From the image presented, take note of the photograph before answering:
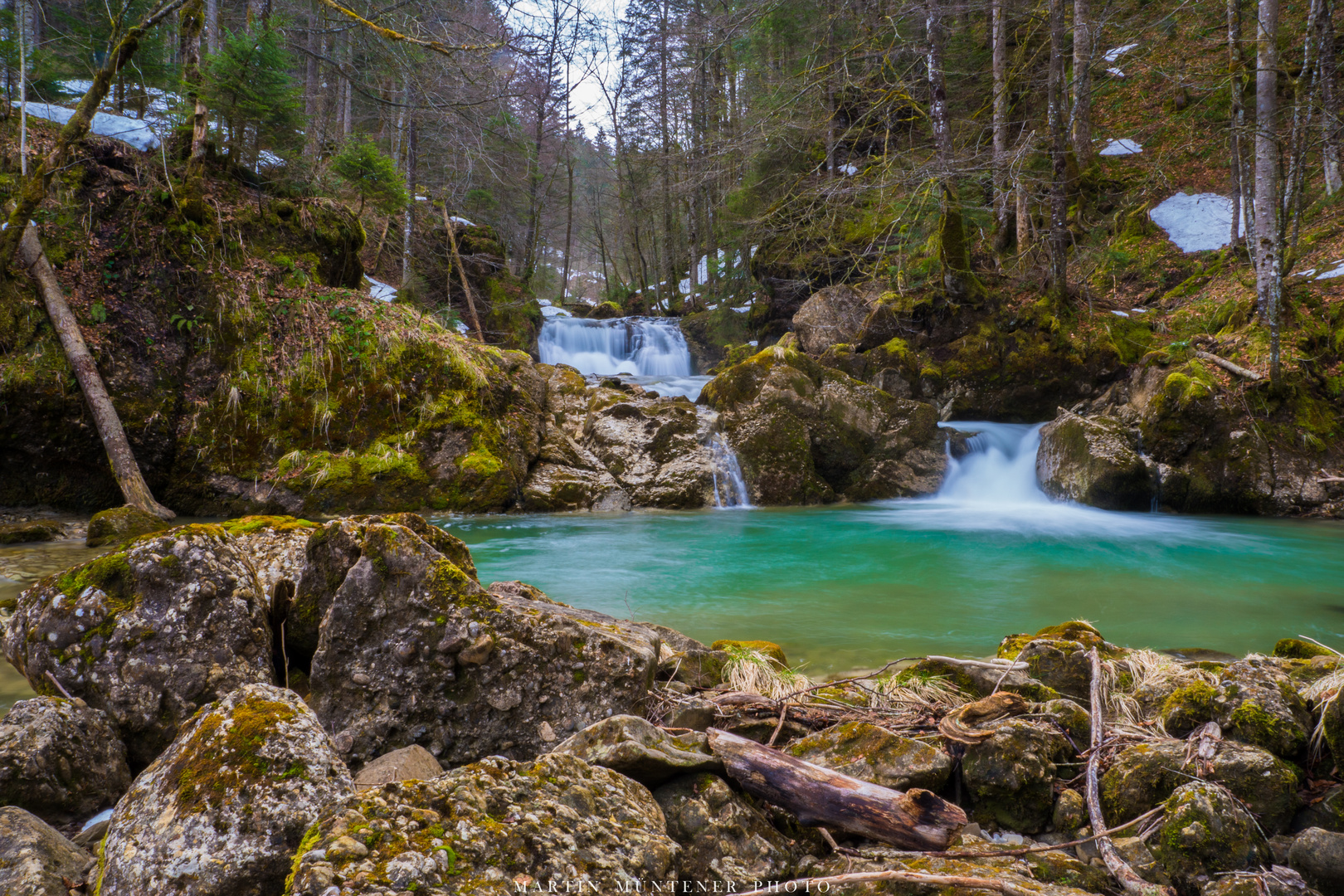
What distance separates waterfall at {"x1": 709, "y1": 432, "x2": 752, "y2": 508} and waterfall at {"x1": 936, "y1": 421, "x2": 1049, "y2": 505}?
159 inches

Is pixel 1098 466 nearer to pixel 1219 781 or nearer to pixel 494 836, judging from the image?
pixel 1219 781

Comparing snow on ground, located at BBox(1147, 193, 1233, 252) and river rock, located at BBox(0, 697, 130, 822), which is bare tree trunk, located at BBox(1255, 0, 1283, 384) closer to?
A: snow on ground, located at BBox(1147, 193, 1233, 252)

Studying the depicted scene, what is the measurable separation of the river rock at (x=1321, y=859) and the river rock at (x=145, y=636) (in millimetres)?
3546

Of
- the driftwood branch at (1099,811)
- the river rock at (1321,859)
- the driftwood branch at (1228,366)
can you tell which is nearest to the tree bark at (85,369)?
the driftwood branch at (1099,811)

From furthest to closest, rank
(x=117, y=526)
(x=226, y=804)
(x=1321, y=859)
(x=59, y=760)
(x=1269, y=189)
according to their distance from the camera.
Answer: (x=1269, y=189), (x=117, y=526), (x=59, y=760), (x=1321, y=859), (x=226, y=804)

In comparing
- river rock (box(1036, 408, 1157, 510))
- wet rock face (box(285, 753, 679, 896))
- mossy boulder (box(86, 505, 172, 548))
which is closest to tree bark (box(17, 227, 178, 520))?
mossy boulder (box(86, 505, 172, 548))

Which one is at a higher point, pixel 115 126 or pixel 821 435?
pixel 115 126

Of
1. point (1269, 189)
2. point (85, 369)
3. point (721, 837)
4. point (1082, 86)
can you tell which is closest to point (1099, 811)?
point (721, 837)

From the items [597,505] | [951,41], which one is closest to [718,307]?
[951,41]

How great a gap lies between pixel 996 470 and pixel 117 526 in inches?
537

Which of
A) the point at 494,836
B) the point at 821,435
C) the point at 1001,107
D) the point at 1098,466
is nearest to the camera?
the point at 494,836

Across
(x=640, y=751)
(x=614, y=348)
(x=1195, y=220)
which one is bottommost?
(x=640, y=751)

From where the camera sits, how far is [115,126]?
9.03m

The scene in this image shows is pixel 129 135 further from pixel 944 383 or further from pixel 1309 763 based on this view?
pixel 944 383
